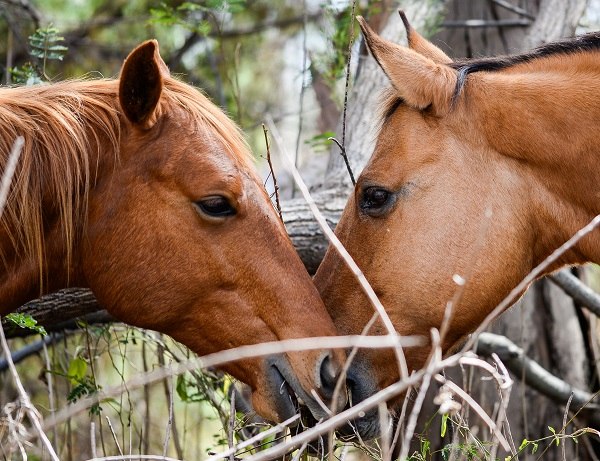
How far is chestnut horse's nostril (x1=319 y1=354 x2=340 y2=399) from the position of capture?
9.93 ft

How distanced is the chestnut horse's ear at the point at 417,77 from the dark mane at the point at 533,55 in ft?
0.41

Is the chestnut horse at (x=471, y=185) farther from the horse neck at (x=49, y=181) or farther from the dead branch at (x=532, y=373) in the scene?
the dead branch at (x=532, y=373)

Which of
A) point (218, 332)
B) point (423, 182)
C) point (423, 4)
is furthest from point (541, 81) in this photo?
point (423, 4)

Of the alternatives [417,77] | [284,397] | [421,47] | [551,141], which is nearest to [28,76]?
[421,47]

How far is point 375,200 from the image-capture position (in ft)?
10.9

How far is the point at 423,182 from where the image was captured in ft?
10.6

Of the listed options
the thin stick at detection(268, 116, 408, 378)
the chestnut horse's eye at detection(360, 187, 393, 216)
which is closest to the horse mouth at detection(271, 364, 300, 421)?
the chestnut horse's eye at detection(360, 187, 393, 216)

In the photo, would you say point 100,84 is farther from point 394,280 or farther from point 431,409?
point 431,409

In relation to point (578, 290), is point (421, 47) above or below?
above

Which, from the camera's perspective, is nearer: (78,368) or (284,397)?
(284,397)

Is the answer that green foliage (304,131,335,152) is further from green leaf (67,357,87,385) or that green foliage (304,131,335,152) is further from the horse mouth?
green leaf (67,357,87,385)

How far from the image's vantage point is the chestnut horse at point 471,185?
3.17 m

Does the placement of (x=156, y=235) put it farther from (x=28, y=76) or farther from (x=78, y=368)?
(x=28, y=76)

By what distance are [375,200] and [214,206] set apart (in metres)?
0.66
